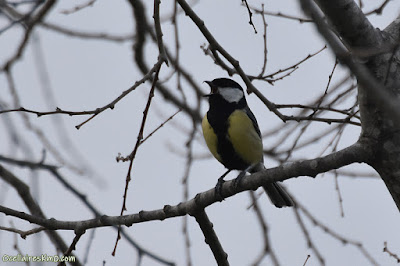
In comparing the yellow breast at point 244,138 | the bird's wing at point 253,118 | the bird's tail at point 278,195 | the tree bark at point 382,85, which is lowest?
the tree bark at point 382,85

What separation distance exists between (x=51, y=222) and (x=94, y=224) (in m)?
0.27

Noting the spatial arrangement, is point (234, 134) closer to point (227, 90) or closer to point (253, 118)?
point (253, 118)

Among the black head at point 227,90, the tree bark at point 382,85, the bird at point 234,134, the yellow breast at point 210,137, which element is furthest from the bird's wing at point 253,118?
the tree bark at point 382,85

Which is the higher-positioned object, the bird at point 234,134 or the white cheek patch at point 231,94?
the white cheek patch at point 231,94

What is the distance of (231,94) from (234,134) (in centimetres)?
57

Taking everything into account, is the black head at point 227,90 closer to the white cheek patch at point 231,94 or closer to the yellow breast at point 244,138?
the white cheek patch at point 231,94

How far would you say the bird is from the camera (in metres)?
4.65

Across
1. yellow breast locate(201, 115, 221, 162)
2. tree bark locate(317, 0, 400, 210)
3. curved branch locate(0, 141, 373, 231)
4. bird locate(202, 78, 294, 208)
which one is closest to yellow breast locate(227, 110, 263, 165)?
bird locate(202, 78, 294, 208)

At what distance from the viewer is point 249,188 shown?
3324mm

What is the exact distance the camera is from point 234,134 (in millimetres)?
4621

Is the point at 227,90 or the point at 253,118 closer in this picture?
the point at 253,118

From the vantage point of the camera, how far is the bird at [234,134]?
465 centimetres

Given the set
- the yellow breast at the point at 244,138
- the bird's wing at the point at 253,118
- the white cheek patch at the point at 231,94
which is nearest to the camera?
the yellow breast at the point at 244,138

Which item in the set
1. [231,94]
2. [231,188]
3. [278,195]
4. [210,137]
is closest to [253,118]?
[231,94]
